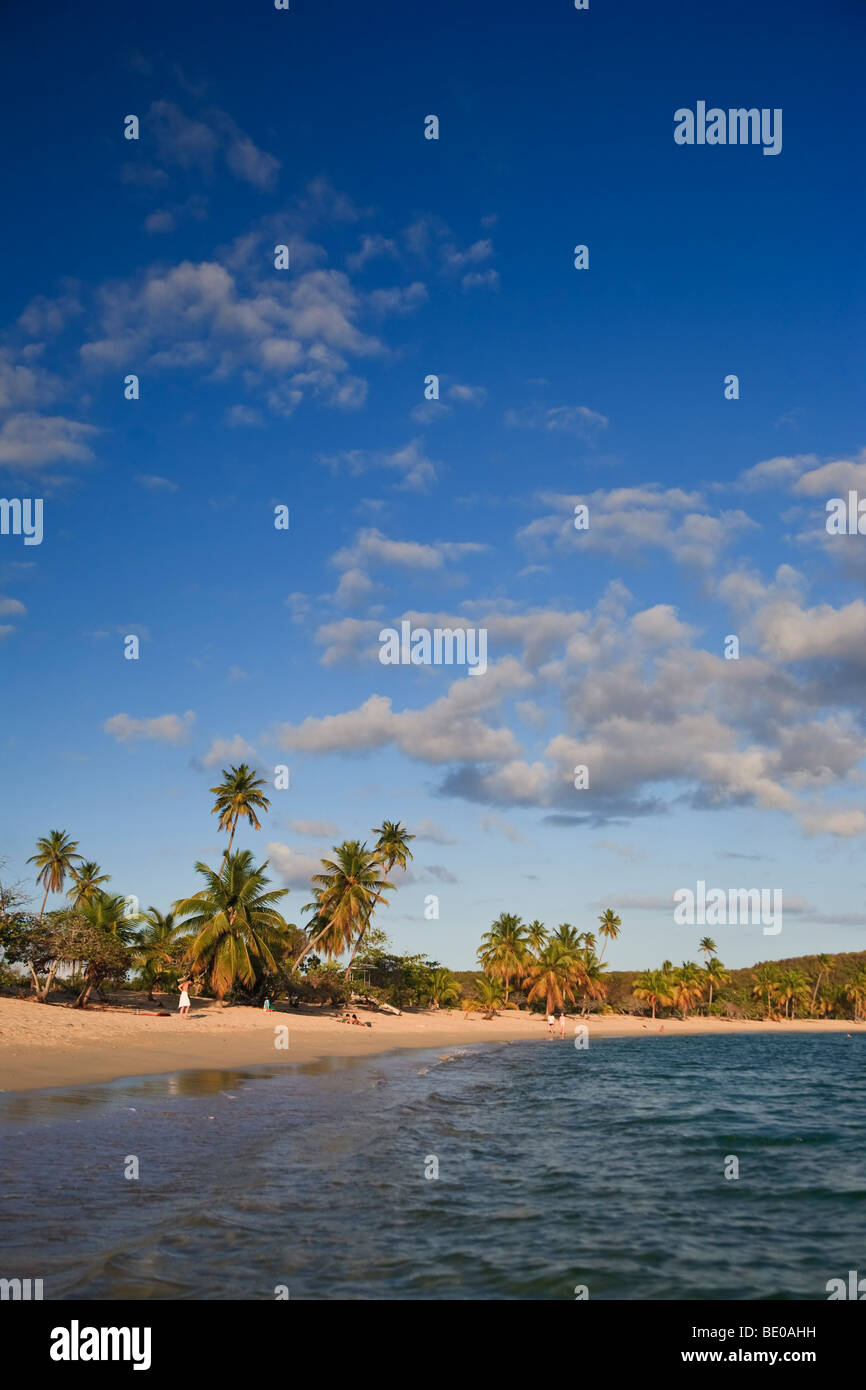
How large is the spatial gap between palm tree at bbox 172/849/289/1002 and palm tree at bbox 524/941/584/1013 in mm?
51082

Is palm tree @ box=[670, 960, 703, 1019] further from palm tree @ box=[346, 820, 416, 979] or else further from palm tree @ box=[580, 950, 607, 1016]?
palm tree @ box=[346, 820, 416, 979]

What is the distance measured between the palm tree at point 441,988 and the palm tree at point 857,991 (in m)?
92.9

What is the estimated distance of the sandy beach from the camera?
23.0 m

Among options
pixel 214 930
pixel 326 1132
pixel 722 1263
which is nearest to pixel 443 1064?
pixel 214 930

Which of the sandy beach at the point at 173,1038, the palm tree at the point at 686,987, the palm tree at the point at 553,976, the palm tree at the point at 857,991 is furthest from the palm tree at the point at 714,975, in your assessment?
the sandy beach at the point at 173,1038

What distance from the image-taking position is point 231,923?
51812mm

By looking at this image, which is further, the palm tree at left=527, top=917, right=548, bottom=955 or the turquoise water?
the palm tree at left=527, top=917, right=548, bottom=955

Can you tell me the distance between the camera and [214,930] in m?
50.6

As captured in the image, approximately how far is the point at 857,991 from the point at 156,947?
137685mm

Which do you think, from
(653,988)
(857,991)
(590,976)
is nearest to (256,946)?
(590,976)

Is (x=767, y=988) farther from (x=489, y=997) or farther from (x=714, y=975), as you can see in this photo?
(x=489, y=997)

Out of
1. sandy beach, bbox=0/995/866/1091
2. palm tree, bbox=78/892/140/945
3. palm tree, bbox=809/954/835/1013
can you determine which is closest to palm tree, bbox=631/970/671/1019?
palm tree, bbox=809/954/835/1013
